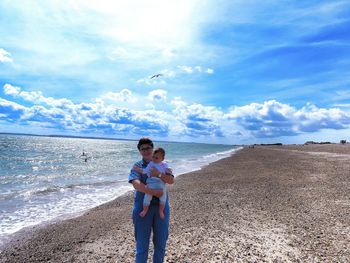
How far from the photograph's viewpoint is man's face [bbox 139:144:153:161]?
14.7ft

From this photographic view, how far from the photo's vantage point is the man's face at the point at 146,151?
4.49m

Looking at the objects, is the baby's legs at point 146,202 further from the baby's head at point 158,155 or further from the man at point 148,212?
the baby's head at point 158,155

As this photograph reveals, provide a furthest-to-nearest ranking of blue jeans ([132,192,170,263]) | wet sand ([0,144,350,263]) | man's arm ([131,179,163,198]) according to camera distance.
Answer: wet sand ([0,144,350,263]), blue jeans ([132,192,170,263]), man's arm ([131,179,163,198])

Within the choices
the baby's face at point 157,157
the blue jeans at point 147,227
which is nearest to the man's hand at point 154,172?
the baby's face at point 157,157

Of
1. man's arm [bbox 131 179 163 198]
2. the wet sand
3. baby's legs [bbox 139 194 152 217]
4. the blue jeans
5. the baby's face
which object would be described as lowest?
the wet sand

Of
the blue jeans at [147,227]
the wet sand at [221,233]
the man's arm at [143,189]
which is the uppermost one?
the man's arm at [143,189]

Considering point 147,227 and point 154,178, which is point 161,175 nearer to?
point 154,178

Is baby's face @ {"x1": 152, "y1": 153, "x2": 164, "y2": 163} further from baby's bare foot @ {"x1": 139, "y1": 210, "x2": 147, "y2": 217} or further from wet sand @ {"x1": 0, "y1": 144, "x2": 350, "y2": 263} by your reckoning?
wet sand @ {"x1": 0, "y1": 144, "x2": 350, "y2": 263}

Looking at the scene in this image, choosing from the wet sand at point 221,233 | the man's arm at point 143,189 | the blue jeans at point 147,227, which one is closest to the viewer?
the man's arm at point 143,189

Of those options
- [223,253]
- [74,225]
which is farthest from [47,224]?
[223,253]

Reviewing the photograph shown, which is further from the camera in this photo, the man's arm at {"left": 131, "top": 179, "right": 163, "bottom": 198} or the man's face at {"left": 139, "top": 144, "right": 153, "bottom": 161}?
the man's face at {"left": 139, "top": 144, "right": 153, "bottom": 161}

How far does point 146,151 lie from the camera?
4.50m

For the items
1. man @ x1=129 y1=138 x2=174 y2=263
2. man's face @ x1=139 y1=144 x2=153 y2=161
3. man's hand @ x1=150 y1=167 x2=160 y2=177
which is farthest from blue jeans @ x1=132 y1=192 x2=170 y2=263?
man's face @ x1=139 y1=144 x2=153 y2=161

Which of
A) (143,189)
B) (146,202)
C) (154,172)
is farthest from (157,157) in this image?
(146,202)
